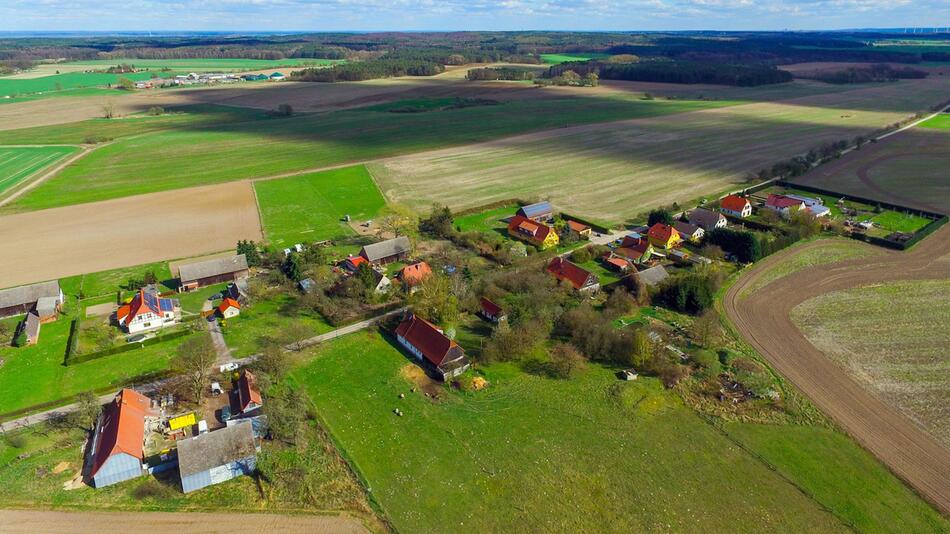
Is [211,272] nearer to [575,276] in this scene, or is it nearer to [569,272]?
[569,272]

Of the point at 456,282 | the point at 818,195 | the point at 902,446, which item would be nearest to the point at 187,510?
the point at 456,282

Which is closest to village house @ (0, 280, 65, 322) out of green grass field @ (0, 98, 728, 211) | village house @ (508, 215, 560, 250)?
green grass field @ (0, 98, 728, 211)

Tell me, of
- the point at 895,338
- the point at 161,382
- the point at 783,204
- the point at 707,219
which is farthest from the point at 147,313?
the point at 783,204

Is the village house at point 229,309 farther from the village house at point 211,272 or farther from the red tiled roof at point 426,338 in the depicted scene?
the red tiled roof at point 426,338

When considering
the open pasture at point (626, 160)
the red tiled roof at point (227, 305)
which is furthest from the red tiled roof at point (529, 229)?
the red tiled roof at point (227, 305)

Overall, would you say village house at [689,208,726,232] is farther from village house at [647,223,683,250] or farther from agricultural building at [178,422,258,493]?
agricultural building at [178,422,258,493]

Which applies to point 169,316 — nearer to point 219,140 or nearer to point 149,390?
point 149,390

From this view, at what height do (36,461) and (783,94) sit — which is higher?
(783,94)
